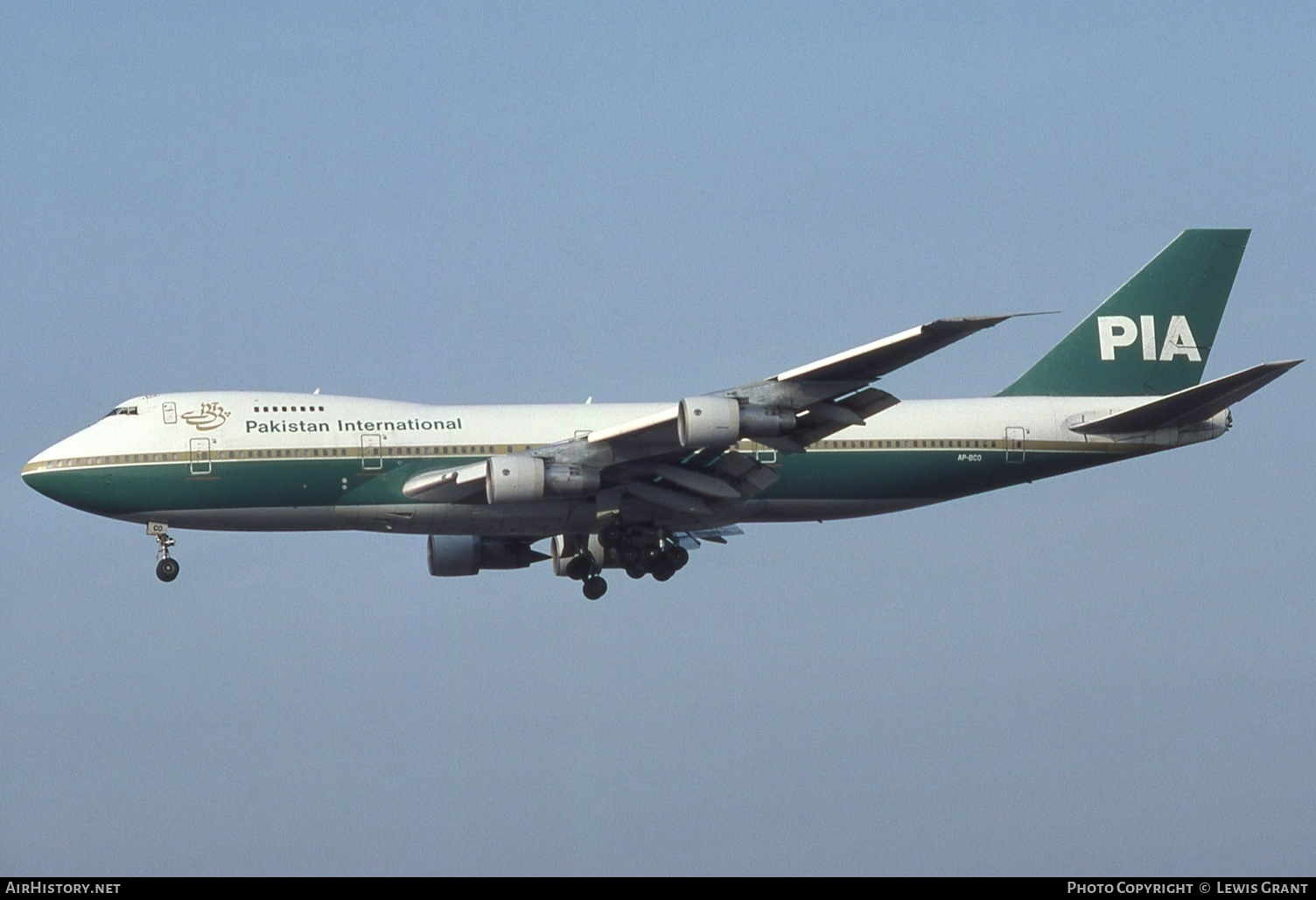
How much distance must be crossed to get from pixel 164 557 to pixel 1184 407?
24.4 meters

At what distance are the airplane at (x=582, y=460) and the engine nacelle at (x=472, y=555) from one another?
0.31ft

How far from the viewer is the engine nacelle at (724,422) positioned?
3834 centimetres

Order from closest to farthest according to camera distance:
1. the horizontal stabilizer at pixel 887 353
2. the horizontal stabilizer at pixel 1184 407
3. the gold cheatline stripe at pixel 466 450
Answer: the horizontal stabilizer at pixel 887 353, the horizontal stabilizer at pixel 1184 407, the gold cheatline stripe at pixel 466 450

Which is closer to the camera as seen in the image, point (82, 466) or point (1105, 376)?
point (82, 466)

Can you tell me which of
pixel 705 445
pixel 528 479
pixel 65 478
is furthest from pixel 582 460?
pixel 65 478

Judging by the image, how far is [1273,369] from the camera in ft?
130

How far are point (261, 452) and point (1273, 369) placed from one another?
2270 cm

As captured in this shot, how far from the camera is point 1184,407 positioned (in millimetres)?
44344

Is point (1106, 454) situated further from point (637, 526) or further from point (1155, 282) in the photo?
point (637, 526)

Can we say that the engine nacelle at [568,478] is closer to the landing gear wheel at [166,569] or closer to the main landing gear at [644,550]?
the main landing gear at [644,550]

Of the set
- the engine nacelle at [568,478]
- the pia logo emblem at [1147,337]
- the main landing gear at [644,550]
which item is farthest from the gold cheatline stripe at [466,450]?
the engine nacelle at [568,478]

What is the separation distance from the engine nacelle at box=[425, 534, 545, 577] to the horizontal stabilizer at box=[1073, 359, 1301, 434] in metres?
14.3

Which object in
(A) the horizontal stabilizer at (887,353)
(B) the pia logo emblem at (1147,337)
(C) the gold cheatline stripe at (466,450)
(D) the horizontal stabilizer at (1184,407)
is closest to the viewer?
(A) the horizontal stabilizer at (887,353)
